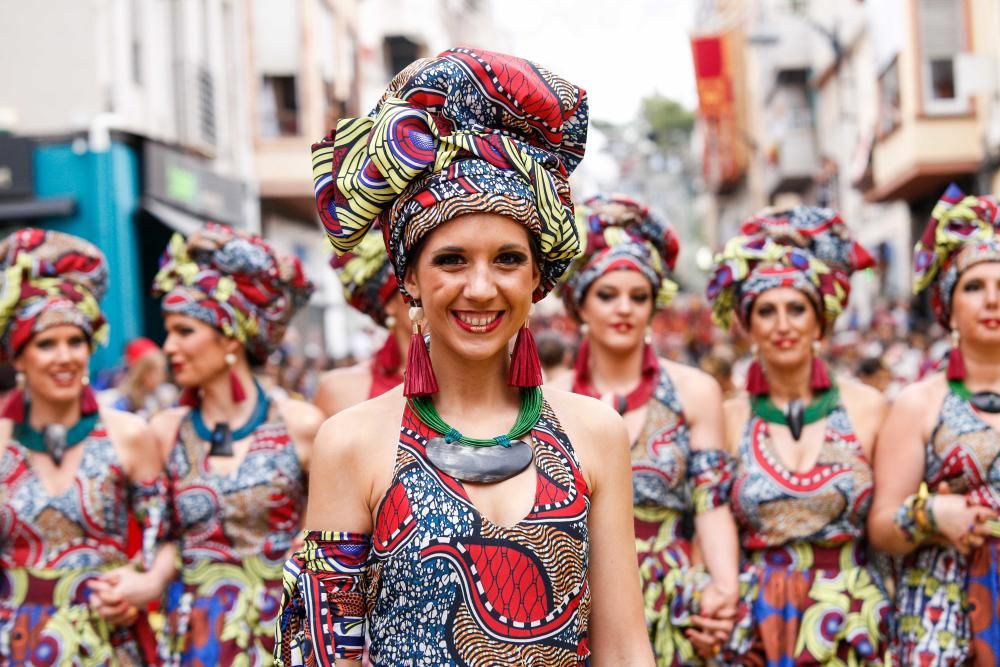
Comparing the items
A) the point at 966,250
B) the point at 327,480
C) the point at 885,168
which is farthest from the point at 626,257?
the point at 885,168

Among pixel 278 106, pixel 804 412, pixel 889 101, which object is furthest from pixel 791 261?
pixel 889 101

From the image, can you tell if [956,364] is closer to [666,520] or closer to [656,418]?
[656,418]

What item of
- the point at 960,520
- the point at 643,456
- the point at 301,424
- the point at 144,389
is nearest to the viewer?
the point at 960,520

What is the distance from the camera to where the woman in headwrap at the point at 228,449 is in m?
4.96

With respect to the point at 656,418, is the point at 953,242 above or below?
above

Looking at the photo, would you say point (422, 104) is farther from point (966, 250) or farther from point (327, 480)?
point (966, 250)

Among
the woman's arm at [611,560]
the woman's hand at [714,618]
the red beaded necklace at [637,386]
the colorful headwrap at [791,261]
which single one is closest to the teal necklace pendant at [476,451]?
the woman's arm at [611,560]

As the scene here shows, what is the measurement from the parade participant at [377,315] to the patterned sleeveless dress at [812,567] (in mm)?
1832

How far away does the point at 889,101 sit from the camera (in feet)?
73.3

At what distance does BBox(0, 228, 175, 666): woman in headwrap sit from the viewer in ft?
16.0

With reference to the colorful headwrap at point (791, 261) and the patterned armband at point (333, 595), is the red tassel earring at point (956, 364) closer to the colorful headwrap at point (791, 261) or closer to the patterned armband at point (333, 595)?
the colorful headwrap at point (791, 261)

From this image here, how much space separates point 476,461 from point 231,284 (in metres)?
2.80

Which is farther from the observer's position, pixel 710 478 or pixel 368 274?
pixel 368 274

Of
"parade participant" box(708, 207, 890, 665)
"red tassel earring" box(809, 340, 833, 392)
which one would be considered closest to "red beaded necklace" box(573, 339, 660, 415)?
"parade participant" box(708, 207, 890, 665)
